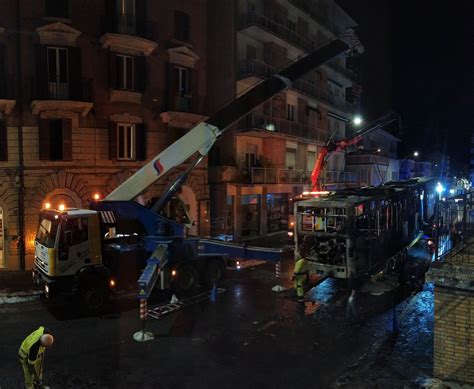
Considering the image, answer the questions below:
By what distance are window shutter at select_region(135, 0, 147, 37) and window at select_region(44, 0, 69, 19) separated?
3.18 m

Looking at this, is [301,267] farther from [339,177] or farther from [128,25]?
[339,177]

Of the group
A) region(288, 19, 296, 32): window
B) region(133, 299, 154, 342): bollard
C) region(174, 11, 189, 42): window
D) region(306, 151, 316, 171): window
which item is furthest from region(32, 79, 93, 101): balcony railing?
region(306, 151, 316, 171): window

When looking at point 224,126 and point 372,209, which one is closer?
point 372,209

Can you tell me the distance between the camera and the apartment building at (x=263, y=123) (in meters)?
26.3

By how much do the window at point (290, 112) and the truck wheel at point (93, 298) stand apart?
922 inches

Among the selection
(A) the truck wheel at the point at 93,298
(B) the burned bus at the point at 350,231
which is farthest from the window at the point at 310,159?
(A) the truck wheel at the point at 93,298

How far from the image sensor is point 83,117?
19.0m

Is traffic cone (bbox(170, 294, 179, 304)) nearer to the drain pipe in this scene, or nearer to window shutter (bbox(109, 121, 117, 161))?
the drain pipe

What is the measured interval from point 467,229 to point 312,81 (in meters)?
30.3

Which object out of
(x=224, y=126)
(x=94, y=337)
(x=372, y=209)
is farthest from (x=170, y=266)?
(x=372, y=209)

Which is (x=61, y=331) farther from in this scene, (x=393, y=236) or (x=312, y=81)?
(x=312, y=81)

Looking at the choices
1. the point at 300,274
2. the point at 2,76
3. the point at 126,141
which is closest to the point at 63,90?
the point at 2,76

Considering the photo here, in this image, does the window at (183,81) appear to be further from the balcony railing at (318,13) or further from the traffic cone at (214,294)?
the balcony railing at (318,13)

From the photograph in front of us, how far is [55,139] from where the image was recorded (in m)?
18.7
